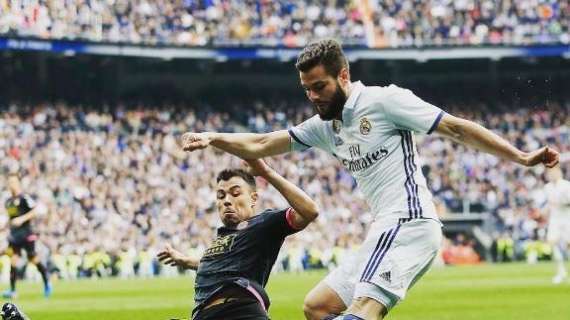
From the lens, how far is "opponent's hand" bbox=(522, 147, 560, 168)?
597 centimetres

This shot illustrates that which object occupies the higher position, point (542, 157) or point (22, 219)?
point (542, 157)

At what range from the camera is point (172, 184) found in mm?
34812

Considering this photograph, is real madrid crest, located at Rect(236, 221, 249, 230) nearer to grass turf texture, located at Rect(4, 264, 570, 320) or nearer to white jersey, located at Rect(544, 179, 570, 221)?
grass turf texture, located at Rect(4, 264, 570, 320)

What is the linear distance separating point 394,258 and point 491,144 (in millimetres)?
809

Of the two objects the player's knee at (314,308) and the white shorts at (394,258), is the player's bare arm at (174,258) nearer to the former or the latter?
the player's knee at (314,308)

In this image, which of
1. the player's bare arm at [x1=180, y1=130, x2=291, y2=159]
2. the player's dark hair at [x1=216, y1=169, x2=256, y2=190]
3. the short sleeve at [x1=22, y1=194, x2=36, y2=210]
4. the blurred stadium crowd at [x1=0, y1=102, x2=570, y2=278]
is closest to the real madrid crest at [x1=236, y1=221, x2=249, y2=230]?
the player's dark hair at [x1=216, y1=169, x2=256, y2=190]

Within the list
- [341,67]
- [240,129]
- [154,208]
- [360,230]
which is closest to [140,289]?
[154,208]

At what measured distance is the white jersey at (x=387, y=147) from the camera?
6129mm

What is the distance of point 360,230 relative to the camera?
1369 inches

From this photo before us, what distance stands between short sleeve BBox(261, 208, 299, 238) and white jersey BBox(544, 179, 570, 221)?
48.9 ft

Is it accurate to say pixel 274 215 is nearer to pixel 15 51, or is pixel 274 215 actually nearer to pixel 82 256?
pixel 82 256

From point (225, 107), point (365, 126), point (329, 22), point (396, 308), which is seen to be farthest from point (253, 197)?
point (225, 107)

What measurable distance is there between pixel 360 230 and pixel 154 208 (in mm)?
6422

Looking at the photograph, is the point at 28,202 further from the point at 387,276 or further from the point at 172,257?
the point at 387,276
